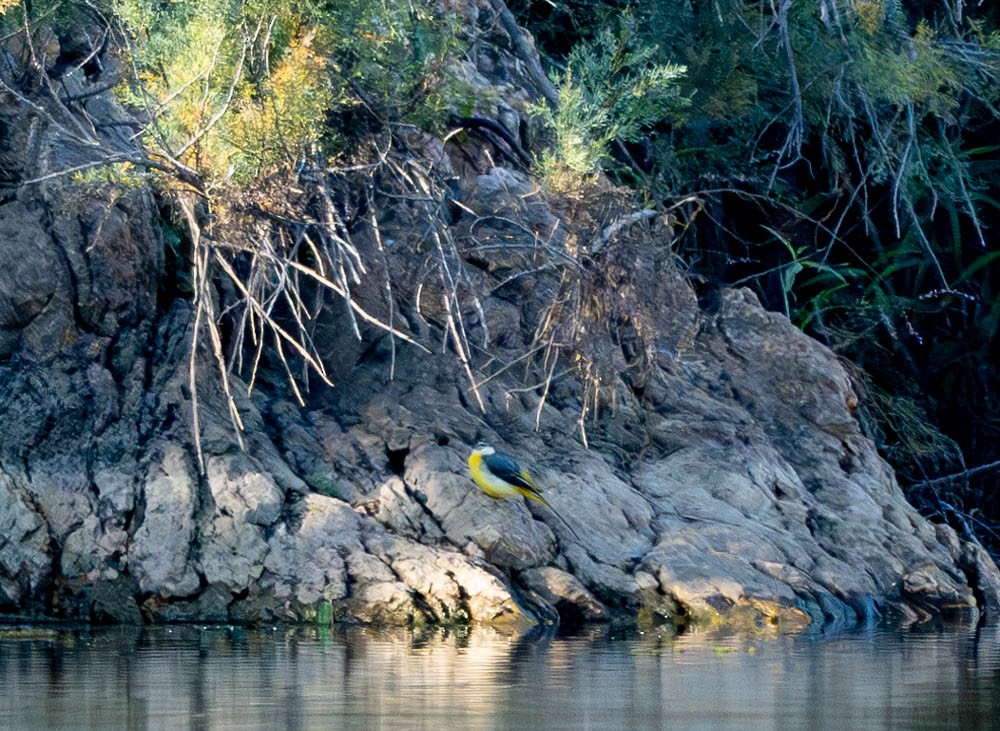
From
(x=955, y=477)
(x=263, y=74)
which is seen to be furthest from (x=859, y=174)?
(x=263, y=74)

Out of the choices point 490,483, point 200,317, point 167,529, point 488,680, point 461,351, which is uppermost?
point 200,317

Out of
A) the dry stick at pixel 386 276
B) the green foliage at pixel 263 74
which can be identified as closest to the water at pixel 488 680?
the dry stick at pixel 386 276

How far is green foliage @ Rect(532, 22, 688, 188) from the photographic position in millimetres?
9234

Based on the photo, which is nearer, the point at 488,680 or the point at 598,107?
the point at 488,680

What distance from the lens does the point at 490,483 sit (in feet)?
28.1

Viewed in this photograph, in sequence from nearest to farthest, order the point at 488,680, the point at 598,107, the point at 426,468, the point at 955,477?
the point at 488,680 → the point at 426,468 → the point at 598,107 → the point at 955,477

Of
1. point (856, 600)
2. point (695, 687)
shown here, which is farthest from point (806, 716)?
point (856, 600)

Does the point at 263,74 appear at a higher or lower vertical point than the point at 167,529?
higher

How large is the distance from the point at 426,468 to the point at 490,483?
414 millimetres

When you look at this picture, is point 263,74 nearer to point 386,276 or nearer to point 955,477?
point 386,276

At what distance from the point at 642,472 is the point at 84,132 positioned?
348cm

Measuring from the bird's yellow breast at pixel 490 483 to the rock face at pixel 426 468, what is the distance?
0.07 m

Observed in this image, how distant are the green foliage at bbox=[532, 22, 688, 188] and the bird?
5.49 feet

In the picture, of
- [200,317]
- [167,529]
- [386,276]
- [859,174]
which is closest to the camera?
[167,529]
